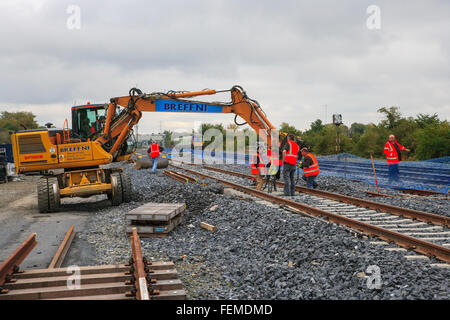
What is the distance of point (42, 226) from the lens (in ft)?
31.2

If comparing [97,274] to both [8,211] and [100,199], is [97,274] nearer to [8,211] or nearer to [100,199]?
[8,211]

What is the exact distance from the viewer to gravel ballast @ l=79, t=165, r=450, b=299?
4.71m

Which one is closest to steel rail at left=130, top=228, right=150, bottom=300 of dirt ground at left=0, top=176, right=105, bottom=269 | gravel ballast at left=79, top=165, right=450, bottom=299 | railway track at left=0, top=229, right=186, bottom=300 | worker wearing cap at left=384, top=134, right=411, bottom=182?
railway track at left=0, top=229, right=186, bottom=300

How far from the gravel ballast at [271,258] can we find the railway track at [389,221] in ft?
1.56

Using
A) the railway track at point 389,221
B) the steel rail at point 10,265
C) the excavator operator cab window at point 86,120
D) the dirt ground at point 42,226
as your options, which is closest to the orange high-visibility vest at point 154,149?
the dirt ground at point 42,226

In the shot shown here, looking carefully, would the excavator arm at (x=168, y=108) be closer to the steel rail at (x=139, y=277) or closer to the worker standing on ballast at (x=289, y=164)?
the worker standing on ballast at (x=289, y=164)

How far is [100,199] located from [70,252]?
7568mm

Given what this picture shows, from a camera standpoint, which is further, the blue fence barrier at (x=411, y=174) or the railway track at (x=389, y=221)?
the blue fence barrier at (x=411, y=174)

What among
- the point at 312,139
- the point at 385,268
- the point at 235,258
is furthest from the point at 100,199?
the point at 312,139

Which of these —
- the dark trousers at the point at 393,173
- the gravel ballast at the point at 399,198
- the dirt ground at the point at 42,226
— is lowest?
the dirt ground at the point at 42,226

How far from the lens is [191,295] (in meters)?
4.95

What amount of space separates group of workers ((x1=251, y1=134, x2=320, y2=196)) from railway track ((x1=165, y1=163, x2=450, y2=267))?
79cm

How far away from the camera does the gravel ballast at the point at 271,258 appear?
15.5ft
